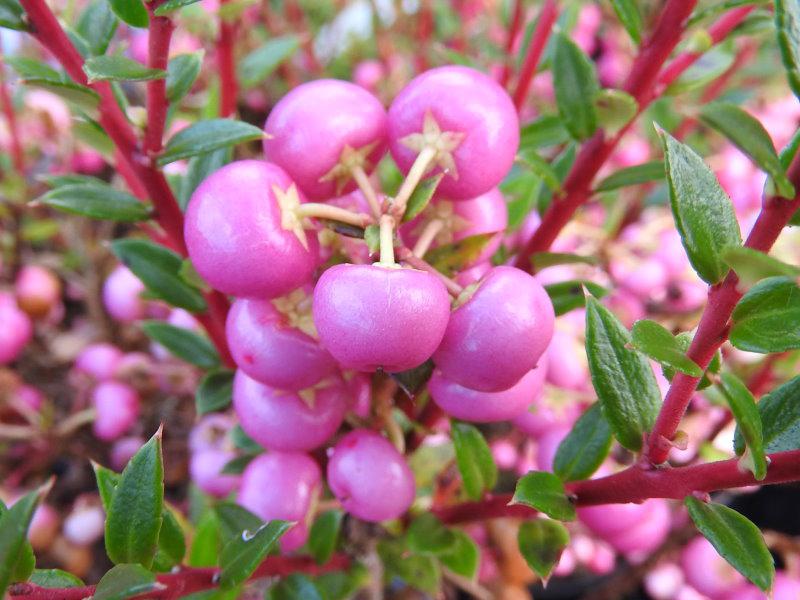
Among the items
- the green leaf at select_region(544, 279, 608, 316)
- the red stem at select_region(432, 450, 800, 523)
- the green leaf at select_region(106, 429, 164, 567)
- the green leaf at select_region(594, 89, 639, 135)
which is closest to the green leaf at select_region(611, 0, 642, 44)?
the green leaf at select_region(594, 89, 639, 135)

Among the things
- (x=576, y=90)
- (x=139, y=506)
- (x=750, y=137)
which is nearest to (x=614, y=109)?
(x=576, y=90)

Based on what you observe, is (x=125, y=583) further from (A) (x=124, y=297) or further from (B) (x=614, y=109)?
(A) (x=124, y=297)

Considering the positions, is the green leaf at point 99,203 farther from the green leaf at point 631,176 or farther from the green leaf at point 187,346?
the green leaf at point 631,176

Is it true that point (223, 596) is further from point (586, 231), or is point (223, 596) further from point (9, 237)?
point (9, 237)

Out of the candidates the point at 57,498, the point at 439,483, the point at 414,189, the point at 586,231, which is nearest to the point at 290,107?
the point at 414,189

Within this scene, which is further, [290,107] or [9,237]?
[9,237]
